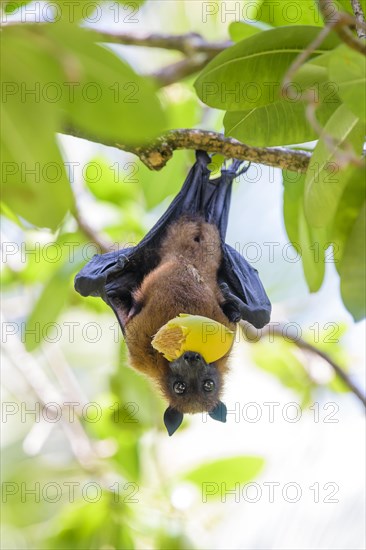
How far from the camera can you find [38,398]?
5.17 meters

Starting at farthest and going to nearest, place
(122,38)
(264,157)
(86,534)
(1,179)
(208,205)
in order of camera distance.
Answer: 1. (122,38)
2. (86,534)
3. (208,205)
4. (264,157)
5. (1,179)

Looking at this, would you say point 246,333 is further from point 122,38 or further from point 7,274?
point 122,38

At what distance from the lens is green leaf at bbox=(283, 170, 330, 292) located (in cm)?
326

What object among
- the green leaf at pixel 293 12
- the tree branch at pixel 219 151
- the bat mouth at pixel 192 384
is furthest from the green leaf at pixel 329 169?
the bat mouth at pixel 192 384

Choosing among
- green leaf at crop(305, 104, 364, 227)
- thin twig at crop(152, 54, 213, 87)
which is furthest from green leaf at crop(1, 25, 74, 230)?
thin twig at crop(152, 54, 213, 87)

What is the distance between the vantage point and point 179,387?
3.96 m

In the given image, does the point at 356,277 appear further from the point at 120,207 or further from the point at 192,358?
the point at 120,207

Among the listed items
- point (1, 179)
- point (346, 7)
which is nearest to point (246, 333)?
point (346, 7)

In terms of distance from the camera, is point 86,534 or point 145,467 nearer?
point 86,534

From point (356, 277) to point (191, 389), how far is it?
4.40ft

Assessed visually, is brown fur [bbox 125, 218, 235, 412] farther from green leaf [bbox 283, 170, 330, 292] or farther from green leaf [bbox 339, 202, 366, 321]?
green leaf [bbox 339, 202, 366, 321]

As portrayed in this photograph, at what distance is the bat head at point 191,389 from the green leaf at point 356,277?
1104mm

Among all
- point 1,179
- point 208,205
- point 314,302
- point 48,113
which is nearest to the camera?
point 48,113

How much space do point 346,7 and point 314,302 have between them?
3267 mm
